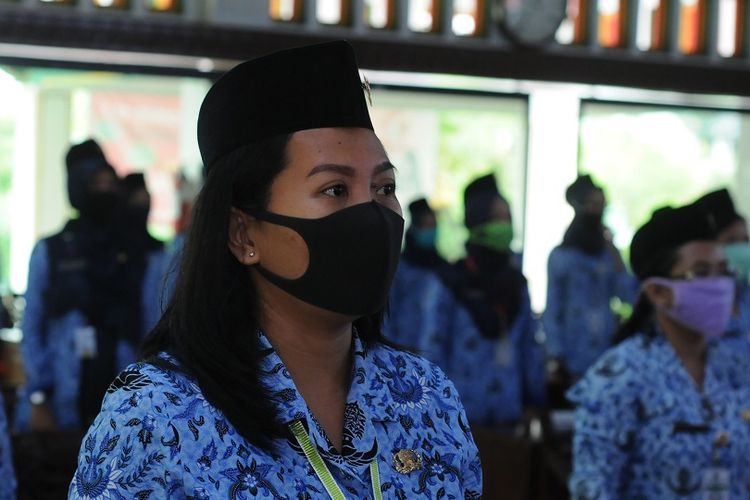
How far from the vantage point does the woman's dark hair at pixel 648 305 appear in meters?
3.59

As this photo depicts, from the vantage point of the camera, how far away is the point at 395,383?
1.86 m

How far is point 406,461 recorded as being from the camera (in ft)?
5.76

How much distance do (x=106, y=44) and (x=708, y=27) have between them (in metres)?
3.19

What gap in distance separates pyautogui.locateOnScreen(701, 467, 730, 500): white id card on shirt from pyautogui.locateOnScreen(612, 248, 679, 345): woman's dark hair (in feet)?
1.43

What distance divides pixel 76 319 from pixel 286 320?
13.4 feet

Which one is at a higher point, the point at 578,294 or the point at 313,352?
the point at 313,352

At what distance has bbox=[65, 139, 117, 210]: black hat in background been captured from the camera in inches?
232

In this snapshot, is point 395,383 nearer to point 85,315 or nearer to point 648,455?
point 648,455

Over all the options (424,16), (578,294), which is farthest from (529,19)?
(578,294)

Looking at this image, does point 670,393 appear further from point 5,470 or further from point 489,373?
point 489,373

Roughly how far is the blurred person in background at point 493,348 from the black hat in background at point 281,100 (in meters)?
4.58

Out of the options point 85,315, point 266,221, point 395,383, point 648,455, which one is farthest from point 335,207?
point 85,315

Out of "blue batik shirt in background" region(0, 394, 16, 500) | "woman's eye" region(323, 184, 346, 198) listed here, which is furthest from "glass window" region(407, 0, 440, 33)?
"woman's eye" region(323, 184, 346, 198)

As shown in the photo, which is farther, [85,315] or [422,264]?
[422,264]
